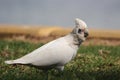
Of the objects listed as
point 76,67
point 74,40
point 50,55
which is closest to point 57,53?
point 50,55

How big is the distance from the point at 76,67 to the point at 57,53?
62.9 inches

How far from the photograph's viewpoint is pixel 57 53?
6.06 metres

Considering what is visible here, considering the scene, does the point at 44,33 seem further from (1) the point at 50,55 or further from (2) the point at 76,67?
(1) the point at 50,55

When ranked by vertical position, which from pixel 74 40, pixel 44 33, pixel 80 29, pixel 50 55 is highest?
pixel 80 29

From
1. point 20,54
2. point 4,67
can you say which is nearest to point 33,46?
point 20,54

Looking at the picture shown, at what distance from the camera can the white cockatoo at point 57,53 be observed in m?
6.04

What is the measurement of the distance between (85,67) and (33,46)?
107 inches

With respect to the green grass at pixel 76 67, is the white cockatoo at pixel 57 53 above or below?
above

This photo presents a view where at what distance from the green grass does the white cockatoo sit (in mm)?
319

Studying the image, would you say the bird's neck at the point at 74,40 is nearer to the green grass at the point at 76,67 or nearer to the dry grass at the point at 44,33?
the green grass at the point at 76,67

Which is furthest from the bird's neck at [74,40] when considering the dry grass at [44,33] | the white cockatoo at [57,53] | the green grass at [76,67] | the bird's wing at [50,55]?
the dry grass at [44,33]

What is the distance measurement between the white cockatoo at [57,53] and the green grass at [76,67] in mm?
319

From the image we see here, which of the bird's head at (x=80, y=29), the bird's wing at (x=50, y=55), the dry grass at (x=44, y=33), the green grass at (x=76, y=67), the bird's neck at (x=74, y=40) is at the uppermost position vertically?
the bird's head at (x=80, y=29)

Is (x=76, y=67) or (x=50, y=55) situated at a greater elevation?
(x=50, y=55)
